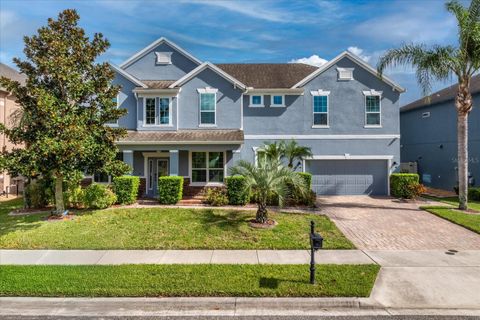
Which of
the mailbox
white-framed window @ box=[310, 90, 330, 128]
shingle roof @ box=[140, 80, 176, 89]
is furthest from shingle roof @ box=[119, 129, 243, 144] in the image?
the mailbox

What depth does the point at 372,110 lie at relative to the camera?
63.4ft

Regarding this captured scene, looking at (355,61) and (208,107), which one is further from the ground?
(355,61)

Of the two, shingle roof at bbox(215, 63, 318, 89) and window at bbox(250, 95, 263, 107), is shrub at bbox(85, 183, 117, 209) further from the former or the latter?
shingle roof at bbox(215, 63, 318, 89)

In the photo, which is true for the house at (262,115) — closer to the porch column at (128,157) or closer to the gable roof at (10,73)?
the porch column at (128,157)

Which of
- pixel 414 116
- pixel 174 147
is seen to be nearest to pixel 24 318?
pixel 174 147

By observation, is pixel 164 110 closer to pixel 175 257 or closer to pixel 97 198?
pixel 97 198

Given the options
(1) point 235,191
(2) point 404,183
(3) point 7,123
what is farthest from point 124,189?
(2) point 404,183

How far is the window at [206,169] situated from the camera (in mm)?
18359

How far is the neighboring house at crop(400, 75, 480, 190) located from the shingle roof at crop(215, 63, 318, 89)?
8.95 meters

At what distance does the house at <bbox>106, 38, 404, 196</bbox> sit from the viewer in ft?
60.6

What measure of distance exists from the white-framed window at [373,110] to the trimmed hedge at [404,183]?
12.0ft

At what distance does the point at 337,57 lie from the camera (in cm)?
1911

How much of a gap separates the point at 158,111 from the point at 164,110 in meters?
0.37

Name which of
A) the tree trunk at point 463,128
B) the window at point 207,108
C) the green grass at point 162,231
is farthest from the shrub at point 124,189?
the tree trunk at point 463,128
